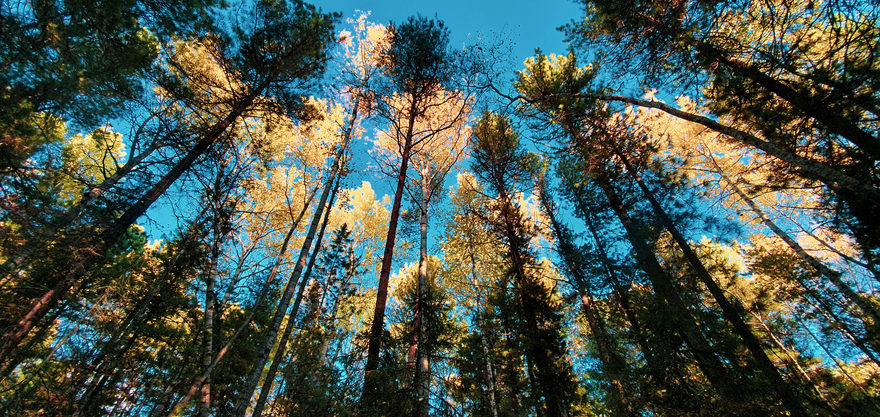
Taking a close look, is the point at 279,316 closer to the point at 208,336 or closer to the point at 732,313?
the point at 208,336

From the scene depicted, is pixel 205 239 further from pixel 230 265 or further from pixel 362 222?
pixel 362 222

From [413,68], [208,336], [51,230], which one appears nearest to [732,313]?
[413,68]

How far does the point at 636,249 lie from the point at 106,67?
13.3 metres

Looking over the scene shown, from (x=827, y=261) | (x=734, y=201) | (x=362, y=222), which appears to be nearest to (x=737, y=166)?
(x=734, y=201)

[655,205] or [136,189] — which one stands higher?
[655,205]

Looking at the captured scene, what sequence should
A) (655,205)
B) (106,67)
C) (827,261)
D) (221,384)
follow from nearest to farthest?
(106,67), (221,384), (655,205), (827,261)

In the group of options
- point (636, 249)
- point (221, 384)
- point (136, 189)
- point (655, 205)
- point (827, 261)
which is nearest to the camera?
point (136, 189)

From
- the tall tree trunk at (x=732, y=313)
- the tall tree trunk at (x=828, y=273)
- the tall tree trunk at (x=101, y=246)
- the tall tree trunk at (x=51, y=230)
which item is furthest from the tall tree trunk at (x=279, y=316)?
the tall tree trunk at (x=828, y=273)

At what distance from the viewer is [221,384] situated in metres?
7.44

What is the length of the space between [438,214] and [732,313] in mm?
9324

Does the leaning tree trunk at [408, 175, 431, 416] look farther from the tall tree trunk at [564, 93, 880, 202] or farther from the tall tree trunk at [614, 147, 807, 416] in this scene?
the tall tree trunk at [614, 147, 807, 416]

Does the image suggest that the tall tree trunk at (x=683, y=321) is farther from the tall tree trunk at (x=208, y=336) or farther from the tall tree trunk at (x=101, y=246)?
the tall tree trunk at (x=101, y=246)

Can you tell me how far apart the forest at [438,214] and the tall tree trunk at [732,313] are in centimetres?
9

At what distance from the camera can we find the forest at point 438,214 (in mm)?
4516
